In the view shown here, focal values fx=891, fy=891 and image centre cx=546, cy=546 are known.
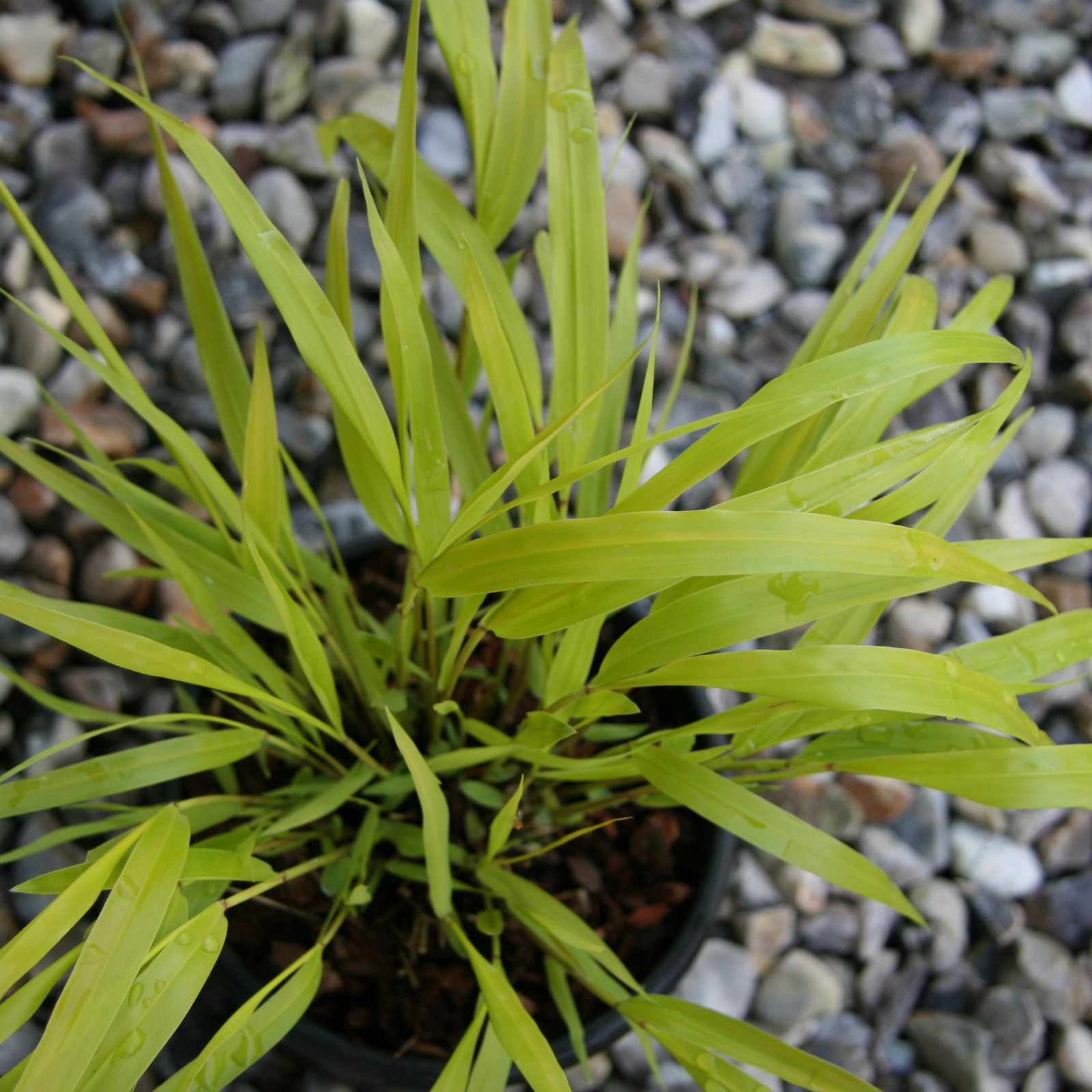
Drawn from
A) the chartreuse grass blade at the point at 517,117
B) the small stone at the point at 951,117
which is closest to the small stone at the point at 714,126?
the small stone at the point at 951,117

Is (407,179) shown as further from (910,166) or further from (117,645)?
(910,166)

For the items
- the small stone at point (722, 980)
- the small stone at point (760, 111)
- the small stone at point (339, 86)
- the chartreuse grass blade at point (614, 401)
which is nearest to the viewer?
the chartreuse grass blade at point (614, 401)

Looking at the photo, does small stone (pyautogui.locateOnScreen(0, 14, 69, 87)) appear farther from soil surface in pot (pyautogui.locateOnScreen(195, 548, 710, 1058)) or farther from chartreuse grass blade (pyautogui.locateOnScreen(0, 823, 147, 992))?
chartreuse grass blade (pyautogui.locateOnScreen(0, 823, 147, 992))

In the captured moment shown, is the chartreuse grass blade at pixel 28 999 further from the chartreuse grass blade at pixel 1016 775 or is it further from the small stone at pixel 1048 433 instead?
the small stone at pixel 1048 433

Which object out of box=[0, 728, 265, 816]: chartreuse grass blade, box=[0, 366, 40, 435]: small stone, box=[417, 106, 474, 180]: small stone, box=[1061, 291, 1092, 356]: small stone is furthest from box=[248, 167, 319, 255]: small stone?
box=[1061, 291, 1092, 356]: small stone

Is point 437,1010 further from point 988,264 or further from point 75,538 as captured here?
point 988,264

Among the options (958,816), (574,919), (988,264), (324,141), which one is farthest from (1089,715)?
(324,141)

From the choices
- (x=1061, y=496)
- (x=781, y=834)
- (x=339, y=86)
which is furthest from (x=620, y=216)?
(x=781, y=834)
